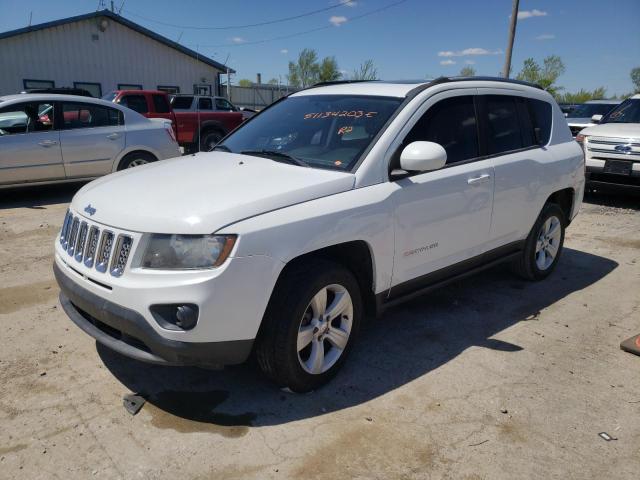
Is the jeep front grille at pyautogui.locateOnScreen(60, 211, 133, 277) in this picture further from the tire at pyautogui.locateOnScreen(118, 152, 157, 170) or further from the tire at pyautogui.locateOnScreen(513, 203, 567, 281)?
the tire at pyautogui.locateOnScreen(118, 152, 157, 170)

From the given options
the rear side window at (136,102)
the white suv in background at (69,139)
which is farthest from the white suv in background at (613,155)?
the rear side window at (136,102)

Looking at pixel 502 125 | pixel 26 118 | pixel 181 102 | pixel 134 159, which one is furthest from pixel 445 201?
pixel 181 102

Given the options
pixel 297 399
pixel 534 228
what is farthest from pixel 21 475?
pixel 534 228

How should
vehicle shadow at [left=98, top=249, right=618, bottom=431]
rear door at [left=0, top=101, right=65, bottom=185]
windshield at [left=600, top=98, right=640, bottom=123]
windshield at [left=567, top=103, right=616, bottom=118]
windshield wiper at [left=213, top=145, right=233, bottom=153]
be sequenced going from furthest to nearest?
windshield at [left=567, top=103, right=616, bottom=118] < windshield at [left=600, top=98, right=640, bottom=123] < rear door at [left=0, top=101, right=65, bottom=185] < windshield wiper at [left=213, top=145, right=233, bottom=153] < vehicle shadow at [left=98, top=249, right=618, bottom=431]

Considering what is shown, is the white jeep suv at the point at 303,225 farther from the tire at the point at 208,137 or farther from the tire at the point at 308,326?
the tire at the point at 208,137

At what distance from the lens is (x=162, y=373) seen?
3268 mm

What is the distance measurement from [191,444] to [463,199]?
95.7 inches

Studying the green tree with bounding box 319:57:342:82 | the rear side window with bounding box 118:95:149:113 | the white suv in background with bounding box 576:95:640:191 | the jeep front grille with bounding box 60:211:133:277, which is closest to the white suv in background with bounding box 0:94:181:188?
the rear side window with bounding box 118:95:149:113

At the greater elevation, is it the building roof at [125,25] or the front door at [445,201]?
the building roof at [125,25]

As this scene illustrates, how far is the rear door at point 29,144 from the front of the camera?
7.54 metres

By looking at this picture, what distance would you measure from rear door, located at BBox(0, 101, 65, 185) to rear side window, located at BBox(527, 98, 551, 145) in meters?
6.82

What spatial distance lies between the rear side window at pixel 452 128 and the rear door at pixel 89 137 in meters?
6.35

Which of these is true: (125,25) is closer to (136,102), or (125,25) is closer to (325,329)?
(136,102)

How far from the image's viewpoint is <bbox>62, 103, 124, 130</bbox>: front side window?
805cm
